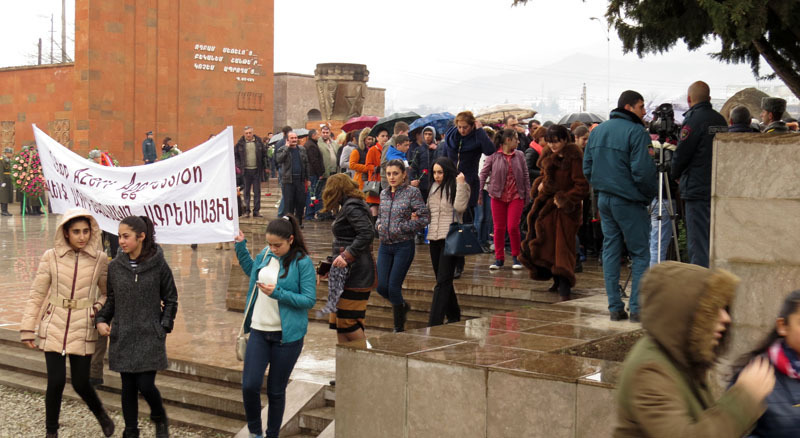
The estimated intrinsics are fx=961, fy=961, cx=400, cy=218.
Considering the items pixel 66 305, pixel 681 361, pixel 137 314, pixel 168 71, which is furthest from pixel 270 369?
pixel 168 71

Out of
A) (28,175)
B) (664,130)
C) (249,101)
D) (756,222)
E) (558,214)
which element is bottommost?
(28,175)

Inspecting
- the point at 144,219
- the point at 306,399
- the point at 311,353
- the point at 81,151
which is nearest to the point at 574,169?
the point at 311,353

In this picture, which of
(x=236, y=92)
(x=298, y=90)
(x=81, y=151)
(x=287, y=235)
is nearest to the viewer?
(x=287, y=235)

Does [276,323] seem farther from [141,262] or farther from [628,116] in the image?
[628,116]

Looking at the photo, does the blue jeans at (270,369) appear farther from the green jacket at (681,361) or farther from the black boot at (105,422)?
the green jacket at (681,361)

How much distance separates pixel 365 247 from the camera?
7574 millimetres

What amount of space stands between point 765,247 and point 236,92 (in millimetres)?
30636

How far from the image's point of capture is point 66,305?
6.99 metres

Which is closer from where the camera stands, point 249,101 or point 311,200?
point 311,200

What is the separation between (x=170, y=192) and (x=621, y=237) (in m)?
3.73

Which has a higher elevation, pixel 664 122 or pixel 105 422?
pixel 664 122

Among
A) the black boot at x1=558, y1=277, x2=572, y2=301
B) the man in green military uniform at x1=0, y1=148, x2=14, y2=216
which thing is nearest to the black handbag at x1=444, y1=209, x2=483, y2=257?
the black boot at x1=558, y1=277, x2=572, y2=301

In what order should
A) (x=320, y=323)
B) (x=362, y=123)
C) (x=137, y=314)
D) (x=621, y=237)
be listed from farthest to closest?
(x=362, y=123)
(x=320, y=323)
(x=621, y=237)
(x=137, y=314)

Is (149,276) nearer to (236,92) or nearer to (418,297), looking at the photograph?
(418,297)
